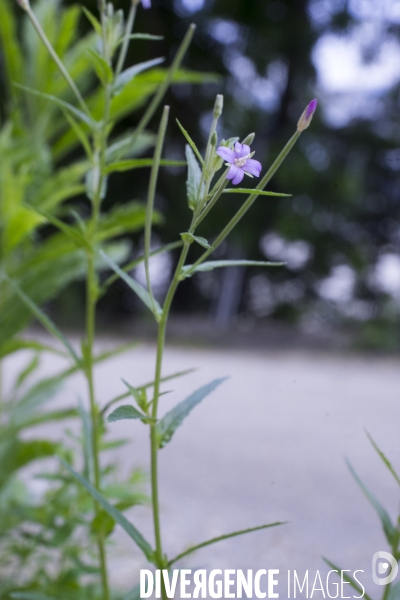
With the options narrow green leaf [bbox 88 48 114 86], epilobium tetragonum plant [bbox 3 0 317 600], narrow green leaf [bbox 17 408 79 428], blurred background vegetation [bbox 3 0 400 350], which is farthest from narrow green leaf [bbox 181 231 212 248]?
blurred background vegetation [bbox 3 0 400 350]

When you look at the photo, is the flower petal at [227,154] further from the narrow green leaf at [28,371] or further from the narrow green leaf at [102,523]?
the narrow green leaf at [28,371]

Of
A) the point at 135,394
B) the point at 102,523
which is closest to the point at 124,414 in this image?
the point at 135,394

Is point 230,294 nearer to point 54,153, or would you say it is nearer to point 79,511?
point 54,153

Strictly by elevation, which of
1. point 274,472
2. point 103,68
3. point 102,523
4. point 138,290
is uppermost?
point 103,68

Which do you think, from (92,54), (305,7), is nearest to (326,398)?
(92,54)

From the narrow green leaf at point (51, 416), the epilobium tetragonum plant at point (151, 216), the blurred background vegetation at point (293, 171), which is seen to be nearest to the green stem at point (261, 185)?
the epilobium tetragonum plant at point (151, 216)

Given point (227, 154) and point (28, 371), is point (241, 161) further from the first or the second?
point (28, 371)

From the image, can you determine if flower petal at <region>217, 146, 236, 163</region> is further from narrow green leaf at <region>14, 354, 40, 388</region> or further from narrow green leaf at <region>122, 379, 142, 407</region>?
narrow green leaf at <region>14, 354, 40, 388</region>
